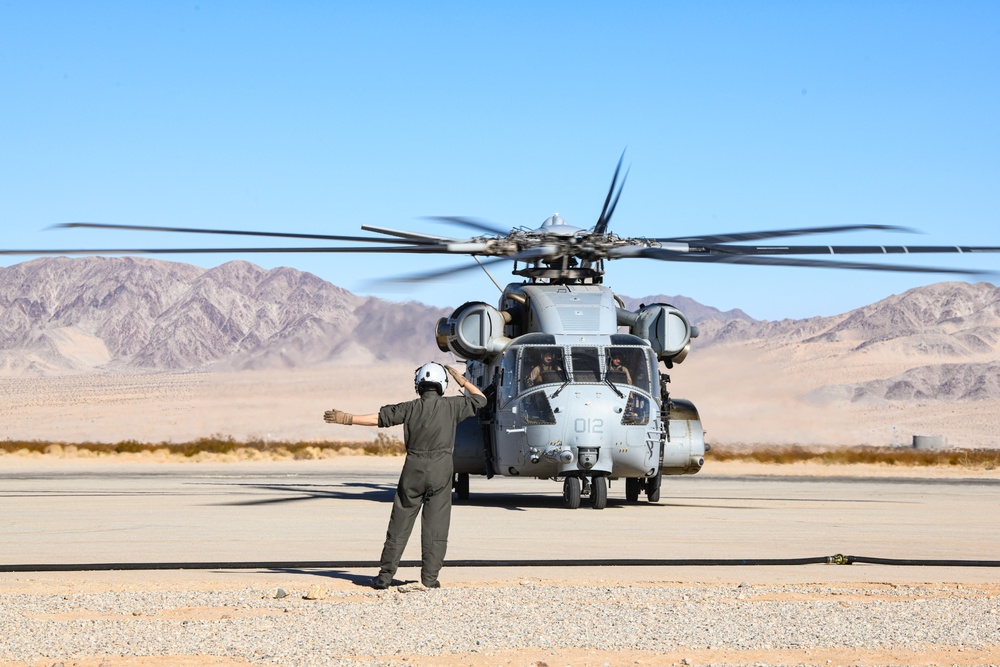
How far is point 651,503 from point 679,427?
1648 millimetres

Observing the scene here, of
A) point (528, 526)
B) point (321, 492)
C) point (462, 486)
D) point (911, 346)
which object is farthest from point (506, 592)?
point (911, 346)

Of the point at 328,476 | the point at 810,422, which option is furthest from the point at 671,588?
the point at 810,422

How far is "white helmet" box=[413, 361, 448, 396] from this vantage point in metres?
11.5

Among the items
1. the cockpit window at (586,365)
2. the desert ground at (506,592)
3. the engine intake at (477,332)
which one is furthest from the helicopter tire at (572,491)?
the engine intake at (477,332)

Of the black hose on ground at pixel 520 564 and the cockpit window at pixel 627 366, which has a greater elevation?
the cockpit window at pixel 627 366

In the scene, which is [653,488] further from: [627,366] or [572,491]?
[627,366]

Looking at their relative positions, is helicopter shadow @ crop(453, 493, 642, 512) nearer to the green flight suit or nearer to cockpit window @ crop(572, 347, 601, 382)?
cockpit window @ crop(572, 347, 601, 382)

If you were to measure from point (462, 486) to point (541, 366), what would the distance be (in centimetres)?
384

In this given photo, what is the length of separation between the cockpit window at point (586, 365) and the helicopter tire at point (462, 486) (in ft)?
11.6

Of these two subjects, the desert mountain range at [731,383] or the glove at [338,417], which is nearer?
the glove at [338,417]

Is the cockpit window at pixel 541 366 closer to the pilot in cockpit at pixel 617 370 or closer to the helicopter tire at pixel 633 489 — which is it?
the pilot in cockpit at pixel 617 370

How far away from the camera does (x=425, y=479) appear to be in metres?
11.2

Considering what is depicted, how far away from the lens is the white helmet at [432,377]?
1146 cm

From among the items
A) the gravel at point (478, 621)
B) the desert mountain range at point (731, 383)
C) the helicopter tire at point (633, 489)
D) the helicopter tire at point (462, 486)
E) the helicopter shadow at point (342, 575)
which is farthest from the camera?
the desert mountain range at point (731, 383)
